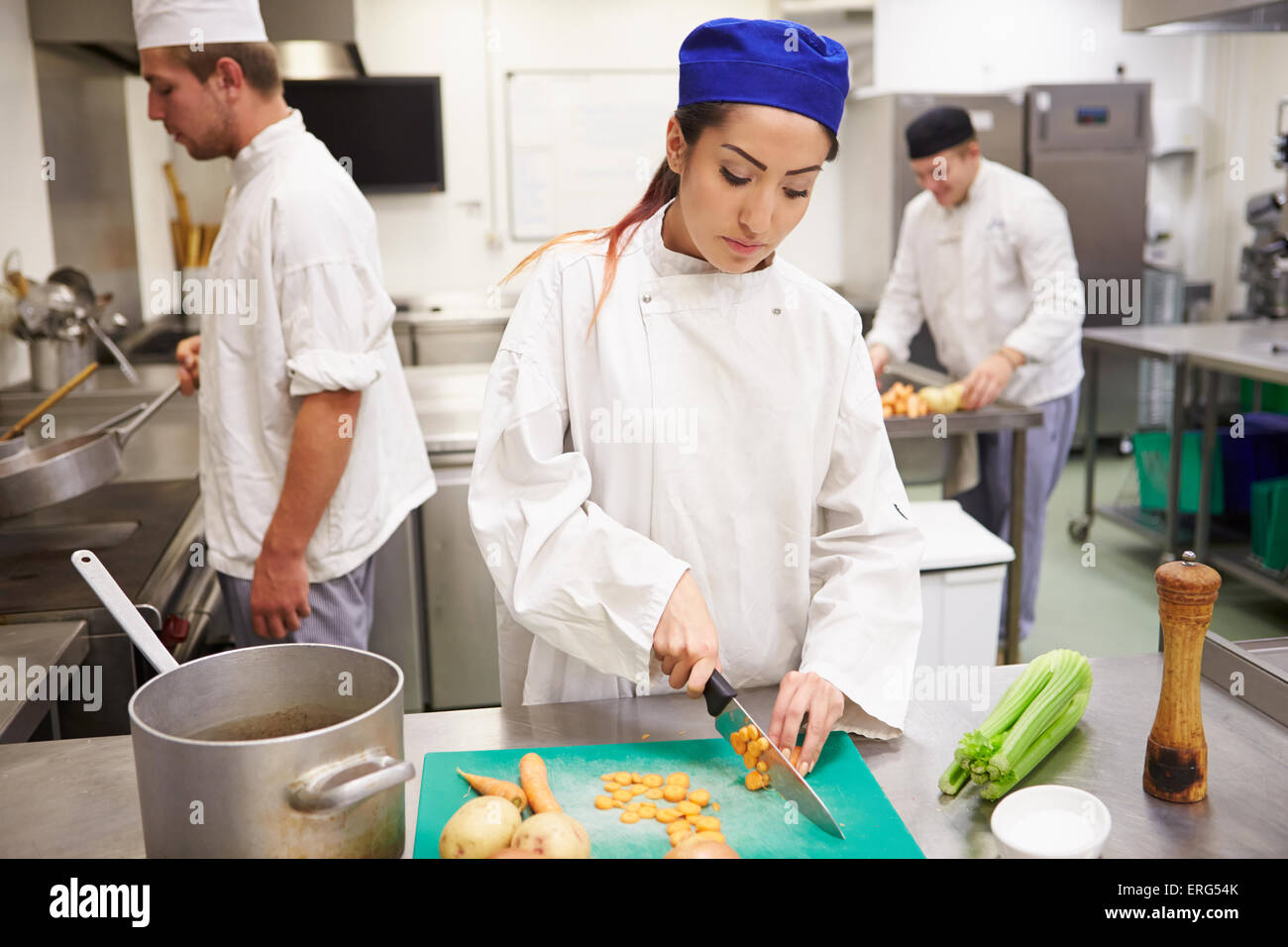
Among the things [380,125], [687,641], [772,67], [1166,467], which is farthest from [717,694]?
[380,125]

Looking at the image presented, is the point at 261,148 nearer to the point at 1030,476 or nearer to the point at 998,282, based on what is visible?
the point at 998,282

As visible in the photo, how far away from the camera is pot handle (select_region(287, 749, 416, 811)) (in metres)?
0.71

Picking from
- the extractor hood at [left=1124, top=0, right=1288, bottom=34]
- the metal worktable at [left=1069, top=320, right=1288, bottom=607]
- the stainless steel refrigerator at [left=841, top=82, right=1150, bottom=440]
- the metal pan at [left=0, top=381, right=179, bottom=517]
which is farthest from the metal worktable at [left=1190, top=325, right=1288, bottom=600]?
the metal pan at [left=0, top=381, right=179, bottom=517]

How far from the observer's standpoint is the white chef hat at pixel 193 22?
1.72 meters

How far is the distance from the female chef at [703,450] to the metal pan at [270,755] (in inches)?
12.8

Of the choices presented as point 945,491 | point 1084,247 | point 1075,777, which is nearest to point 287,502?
point 1075,777

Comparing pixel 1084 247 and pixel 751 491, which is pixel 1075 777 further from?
pixel 1084 247

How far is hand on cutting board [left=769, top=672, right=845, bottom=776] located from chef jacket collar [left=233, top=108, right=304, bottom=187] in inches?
48.6

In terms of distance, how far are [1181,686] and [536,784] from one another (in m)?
0.55

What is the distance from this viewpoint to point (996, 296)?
3348mm

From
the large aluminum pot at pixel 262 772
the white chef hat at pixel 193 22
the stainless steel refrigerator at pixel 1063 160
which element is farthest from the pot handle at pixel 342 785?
the stainless steel refrigerator at pixel 1063 160

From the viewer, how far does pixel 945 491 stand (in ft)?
11.0

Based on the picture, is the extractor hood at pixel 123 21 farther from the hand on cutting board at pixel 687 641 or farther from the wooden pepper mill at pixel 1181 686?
the wooden pepper mill at pixel 1181 686

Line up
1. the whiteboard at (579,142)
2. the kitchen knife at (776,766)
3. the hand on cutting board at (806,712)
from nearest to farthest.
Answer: the kitchen knife at (776,766)
the hand on cutting board at (806,712)
the whiteboard at (579,142)
